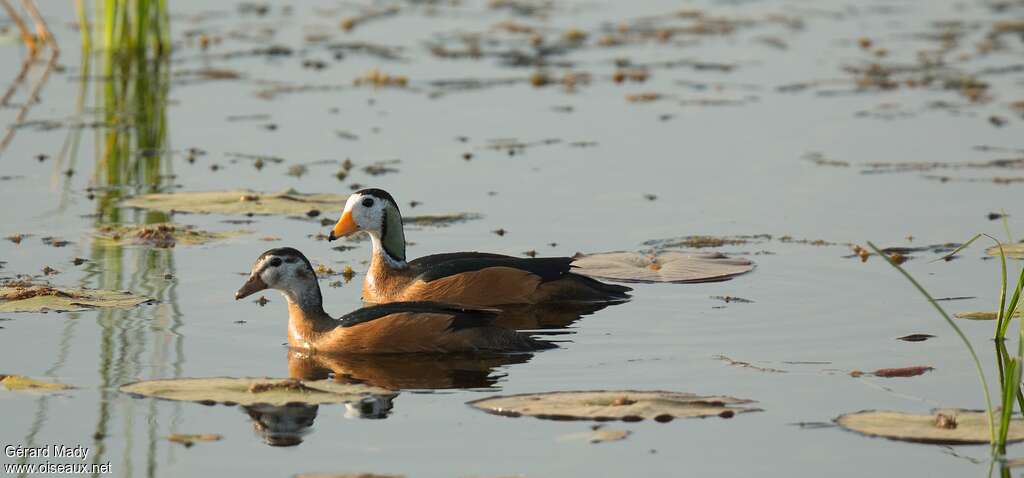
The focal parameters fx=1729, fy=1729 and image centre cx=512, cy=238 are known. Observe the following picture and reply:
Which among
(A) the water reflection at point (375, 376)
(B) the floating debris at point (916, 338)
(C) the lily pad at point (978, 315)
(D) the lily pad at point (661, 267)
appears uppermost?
(D) the lily pad at point (661, 267)

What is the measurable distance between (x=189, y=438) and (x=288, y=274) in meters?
2.55

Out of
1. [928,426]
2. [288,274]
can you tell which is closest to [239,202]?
[288,274]

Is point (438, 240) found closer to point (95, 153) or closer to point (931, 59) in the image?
point (95, 153)

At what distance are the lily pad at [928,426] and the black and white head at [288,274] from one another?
12.5ft

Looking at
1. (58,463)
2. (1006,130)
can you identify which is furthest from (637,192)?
(58,463)

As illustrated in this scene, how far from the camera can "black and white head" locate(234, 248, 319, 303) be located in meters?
11.4

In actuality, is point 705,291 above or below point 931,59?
below

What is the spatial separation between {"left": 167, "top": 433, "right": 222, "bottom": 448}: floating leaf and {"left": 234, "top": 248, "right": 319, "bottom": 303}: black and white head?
2400mm

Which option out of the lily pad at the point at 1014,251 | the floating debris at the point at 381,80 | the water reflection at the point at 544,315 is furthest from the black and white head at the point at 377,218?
the floating debris at the point at 381,80

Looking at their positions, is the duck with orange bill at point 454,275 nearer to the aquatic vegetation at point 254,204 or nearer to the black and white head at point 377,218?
the black and white head at point 377,218

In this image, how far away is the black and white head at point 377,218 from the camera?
42.8 feet

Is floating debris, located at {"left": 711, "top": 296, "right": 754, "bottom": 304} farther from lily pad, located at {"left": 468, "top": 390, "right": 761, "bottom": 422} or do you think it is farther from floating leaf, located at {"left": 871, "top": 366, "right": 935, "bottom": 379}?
lily pad, located at {"left": 468, "top": 390, "right": 761, "bottom": 422}

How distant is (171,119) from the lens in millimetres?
20906

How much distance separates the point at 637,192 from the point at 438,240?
8.87 feet
